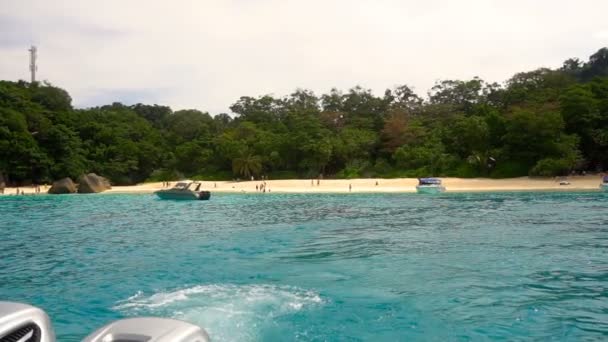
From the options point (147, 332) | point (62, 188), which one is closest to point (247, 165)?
point (62, 188)

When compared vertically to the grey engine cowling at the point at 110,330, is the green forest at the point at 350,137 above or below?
above

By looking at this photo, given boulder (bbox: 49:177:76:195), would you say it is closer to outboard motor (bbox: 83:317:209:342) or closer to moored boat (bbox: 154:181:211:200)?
moored boat (bbox: 154:181:211:200)

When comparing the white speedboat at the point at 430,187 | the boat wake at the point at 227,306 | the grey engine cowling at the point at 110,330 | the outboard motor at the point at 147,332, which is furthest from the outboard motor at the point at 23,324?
the white speedboat at the point at 430,187

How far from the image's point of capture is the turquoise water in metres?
8.17

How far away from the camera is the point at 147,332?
2797 mm

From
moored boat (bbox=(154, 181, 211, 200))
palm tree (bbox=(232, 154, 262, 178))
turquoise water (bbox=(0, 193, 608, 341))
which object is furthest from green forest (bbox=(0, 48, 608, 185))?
turquoise water (bbox=(0, 193, 608, 341))

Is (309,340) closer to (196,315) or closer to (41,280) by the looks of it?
(196,315)

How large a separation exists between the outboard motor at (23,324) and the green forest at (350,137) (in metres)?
56.5

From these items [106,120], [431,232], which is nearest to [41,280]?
[431,232]

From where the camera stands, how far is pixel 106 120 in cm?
8369

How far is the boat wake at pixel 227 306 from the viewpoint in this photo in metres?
8.05

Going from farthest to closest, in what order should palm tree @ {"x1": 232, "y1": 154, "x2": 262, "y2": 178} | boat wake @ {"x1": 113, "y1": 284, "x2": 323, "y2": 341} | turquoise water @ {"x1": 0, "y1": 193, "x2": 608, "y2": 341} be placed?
palm tree @ {"x1": 232, "y1": 154, "x2": 262, "y2": 178} < turquoise water @ {"x1": 0, "y1": 193, "x2": 608, "y2": 341} < boat wake @ {"x1": 113, "y1": 284, "x2": 323, "y2": 341}

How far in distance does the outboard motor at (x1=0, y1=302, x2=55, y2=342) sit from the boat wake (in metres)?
4.65

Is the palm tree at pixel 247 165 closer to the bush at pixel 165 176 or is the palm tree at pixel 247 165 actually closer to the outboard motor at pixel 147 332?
the bush at pixel 165 176
